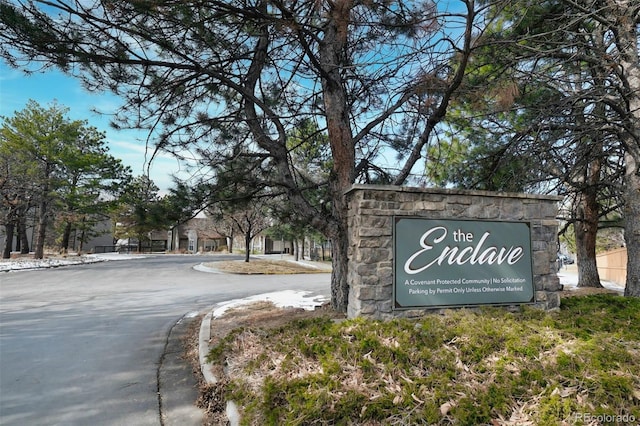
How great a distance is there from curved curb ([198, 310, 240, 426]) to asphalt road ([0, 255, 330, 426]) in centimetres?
46

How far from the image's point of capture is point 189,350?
4344 millimetres

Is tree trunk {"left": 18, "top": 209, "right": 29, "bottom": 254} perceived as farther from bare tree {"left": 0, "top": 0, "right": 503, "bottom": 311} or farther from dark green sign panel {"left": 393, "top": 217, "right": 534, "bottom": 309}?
dark green sign panel {"left": 393, "top": 217, "right": 534, "bottom": 309}

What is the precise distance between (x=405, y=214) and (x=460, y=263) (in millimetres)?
884

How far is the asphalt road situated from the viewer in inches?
111

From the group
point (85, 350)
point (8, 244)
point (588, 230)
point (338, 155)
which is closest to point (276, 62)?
point (338, 155)

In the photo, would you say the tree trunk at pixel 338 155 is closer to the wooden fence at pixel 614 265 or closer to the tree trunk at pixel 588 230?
the tree trunk at pixel 588 230

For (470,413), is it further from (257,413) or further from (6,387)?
(6,387)

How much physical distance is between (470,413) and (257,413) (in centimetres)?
143

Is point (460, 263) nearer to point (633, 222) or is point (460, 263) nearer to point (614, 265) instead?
point (633, 222)

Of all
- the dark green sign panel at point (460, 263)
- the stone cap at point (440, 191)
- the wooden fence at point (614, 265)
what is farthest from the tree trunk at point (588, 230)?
the dark green sign panel at point (460, 263)

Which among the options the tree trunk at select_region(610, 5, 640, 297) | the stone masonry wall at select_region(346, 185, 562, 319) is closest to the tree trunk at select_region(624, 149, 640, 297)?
the tree trunk at select_region(610, 5, 640, 297)

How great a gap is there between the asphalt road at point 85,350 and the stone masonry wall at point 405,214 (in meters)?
2.30

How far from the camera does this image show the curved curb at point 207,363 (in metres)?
2.54

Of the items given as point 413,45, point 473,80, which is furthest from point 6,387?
point 473,80
